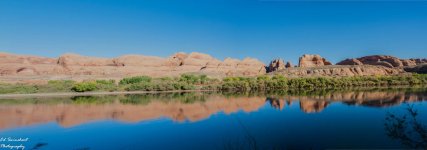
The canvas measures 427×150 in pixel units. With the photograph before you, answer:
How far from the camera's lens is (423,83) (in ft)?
203

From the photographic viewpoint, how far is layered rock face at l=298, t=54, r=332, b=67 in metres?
113

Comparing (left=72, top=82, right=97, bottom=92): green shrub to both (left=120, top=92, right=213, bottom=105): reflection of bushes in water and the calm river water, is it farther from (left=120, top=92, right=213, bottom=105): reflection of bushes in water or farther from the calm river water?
the calm river water

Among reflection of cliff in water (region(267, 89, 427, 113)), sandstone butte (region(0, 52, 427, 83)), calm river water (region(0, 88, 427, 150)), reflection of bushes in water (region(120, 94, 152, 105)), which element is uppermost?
sandstone butte (region(0, 52, 427, 83))

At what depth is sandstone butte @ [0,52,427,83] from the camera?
8400 centimetres

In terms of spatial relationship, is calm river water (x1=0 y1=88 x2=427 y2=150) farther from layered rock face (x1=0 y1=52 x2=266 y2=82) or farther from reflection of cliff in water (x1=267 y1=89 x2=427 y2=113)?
layered rock face (x1=0 y1=52 x2=266 y2=82)

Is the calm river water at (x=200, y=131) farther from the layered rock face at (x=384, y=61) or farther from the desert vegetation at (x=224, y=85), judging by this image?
the layered rock face at (x=384, y=61)

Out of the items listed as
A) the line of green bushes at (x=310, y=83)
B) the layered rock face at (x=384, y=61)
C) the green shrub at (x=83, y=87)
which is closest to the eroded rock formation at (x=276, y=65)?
the layered rock face at (x=384, y=61)

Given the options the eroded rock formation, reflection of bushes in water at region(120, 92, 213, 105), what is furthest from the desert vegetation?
the eroded rock formation

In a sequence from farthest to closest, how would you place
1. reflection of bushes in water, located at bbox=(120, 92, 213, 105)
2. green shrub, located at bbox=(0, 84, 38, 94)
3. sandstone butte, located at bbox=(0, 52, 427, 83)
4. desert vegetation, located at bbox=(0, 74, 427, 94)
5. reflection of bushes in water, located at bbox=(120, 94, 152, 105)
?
sandstone butte, located at bbox=(0, 52, 427, 83)
desert vegetation, located at bbox=(0, 74, 427, 94)
green shrub, located at bbox=(0, 84, 38, 94)
reflection of bushes in water, located at bbox=(120, 92, 213, 105)
reflection of bushes in water, located at bbox=(120, 94, 152, 105)

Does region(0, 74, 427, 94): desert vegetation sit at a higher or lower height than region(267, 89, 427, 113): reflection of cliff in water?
higher

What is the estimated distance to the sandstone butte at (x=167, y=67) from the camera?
8400cm

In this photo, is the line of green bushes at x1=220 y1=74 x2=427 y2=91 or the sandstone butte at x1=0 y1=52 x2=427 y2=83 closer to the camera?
the line of green bushes at x1=220 y1=74 x2=427 y2=91

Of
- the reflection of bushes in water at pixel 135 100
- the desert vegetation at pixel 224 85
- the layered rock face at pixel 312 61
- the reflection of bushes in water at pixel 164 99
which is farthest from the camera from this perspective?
the layered rock face at pixel 312 61

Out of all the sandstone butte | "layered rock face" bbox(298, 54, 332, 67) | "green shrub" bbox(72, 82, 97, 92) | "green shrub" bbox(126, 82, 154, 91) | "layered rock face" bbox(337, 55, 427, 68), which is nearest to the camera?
"green shrub" bbox(72, 82, 97, 92)
